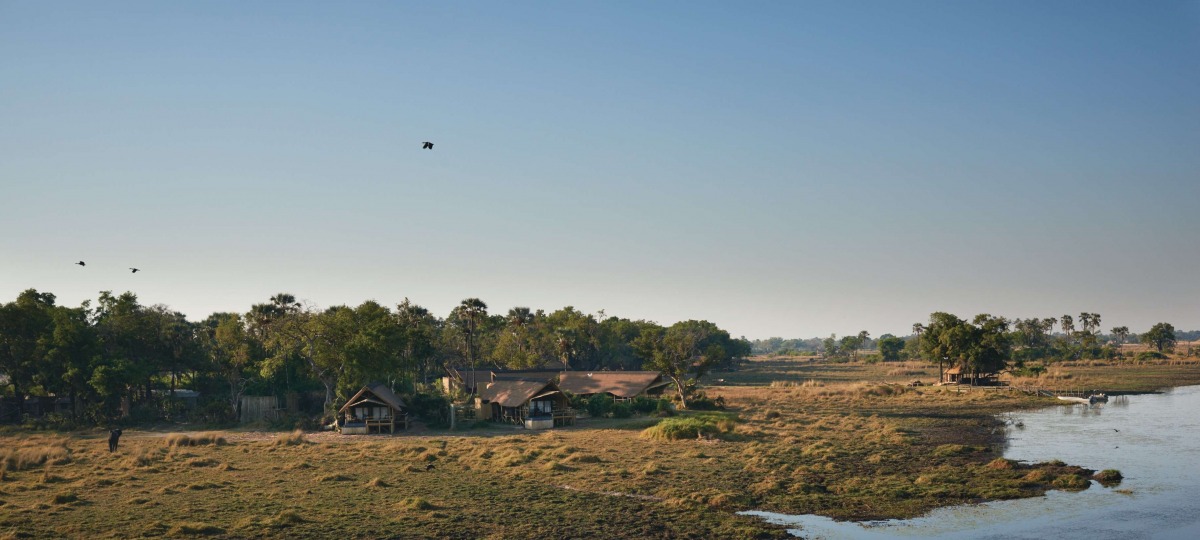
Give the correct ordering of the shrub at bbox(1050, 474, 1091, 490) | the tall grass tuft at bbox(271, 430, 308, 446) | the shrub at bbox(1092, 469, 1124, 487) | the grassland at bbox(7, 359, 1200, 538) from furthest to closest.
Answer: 1. the tall grass tuft at bbox(271, 430, 308, 446)
2. the shrub at bbox(1092, 469, 1124, 487)
3. the shrub at bbox(1050, 474, 1091, 490)
4. the grassland at bbox(7, 359, 1200, 538)

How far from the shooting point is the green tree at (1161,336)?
18725 cm

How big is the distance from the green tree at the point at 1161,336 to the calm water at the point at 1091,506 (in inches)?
6396

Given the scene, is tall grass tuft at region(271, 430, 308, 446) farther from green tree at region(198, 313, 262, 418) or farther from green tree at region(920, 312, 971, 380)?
green tree at region(920, 312, 971, 380)

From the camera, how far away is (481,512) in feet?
97.6

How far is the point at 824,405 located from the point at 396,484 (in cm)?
5100

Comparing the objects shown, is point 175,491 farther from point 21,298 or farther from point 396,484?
point 21,298

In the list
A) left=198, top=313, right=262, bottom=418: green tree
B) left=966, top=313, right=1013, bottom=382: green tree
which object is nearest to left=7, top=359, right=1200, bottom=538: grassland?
left=198, top=313, right=262, bottom=418: green tree

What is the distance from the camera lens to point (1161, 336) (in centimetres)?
18862

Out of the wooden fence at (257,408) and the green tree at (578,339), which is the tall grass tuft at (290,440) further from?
the green tree at (578,339)

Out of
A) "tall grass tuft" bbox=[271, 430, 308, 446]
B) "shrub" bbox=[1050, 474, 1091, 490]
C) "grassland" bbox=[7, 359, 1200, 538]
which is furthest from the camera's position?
"tall grass tuft" bbox=[271, 430, 308, 446]

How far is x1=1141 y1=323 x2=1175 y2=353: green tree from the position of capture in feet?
614

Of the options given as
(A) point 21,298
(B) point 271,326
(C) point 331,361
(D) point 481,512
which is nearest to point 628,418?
(C) point 331,361

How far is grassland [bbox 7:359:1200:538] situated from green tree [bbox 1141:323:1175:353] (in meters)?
163

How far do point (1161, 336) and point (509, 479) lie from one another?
203927mm
